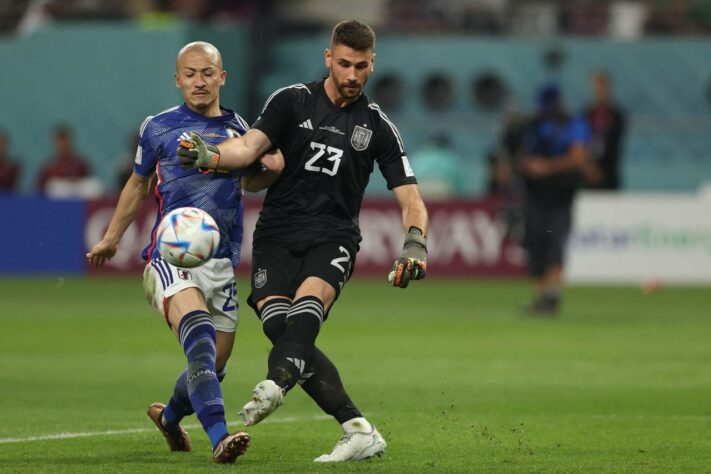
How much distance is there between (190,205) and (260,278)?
54cm

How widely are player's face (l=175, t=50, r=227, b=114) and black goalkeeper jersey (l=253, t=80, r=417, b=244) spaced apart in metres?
0.35

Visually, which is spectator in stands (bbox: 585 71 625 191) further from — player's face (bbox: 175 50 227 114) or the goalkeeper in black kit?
player's face (bbox: 175 50 227 114)

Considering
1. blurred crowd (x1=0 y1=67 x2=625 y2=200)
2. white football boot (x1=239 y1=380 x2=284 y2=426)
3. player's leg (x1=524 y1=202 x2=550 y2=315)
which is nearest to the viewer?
white football boot (x1=239 y1=380 x2=284 y2=426)

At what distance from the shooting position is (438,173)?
2452cm

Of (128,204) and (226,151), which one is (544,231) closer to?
(128,204)

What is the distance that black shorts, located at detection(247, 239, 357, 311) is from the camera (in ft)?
26.6

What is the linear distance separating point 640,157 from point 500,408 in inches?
725

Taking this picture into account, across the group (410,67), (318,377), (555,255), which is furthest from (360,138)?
(410,67)

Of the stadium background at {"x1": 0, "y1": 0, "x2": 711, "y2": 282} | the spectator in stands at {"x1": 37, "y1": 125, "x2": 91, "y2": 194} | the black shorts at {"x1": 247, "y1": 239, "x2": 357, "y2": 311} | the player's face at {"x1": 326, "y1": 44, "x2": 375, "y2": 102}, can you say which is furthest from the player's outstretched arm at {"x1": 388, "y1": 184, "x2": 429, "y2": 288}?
the stadium background at {"x1": 0, "y1": 0, "x2": 711, "y2": 282}

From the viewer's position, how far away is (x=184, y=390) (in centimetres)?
830

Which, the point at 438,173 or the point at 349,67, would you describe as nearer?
the point at 349,67

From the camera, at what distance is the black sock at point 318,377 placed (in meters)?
7.98

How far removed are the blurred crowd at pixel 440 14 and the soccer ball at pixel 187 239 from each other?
73.7 feet

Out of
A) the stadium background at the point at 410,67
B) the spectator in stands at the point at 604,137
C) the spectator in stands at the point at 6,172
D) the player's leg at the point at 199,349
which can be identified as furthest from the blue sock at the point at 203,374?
the stadium background at the point at 410,67
